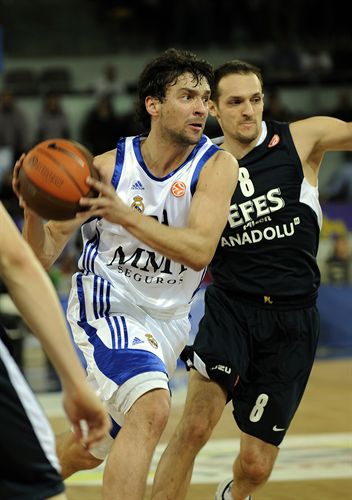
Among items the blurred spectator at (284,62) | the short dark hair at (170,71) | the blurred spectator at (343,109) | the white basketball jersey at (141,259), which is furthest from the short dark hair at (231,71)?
the blurred spectator at (284,62)

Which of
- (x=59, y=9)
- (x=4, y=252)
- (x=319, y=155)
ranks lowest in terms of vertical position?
(x=59, y=9)

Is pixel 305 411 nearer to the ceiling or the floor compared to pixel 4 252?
nearer to the floor

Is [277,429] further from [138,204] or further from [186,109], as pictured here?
[186,109]

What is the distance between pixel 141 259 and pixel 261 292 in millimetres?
895

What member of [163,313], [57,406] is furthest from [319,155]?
[57,406]

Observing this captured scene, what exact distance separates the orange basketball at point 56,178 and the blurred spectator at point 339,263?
9967 millimetres

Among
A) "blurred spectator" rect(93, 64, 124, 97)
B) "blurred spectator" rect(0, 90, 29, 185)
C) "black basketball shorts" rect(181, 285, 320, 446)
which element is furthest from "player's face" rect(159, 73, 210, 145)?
"blurred spectator" rect(93, 64, 124, 97)

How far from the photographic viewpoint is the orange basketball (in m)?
4.12

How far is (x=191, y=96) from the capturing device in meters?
4.84

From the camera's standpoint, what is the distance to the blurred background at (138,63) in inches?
653

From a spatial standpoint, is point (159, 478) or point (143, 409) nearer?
point (143, 409)

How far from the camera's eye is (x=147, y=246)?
4676 millimetres

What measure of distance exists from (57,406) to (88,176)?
567 centimetres

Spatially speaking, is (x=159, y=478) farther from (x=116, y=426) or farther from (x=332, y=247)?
(x=332, y=247)
